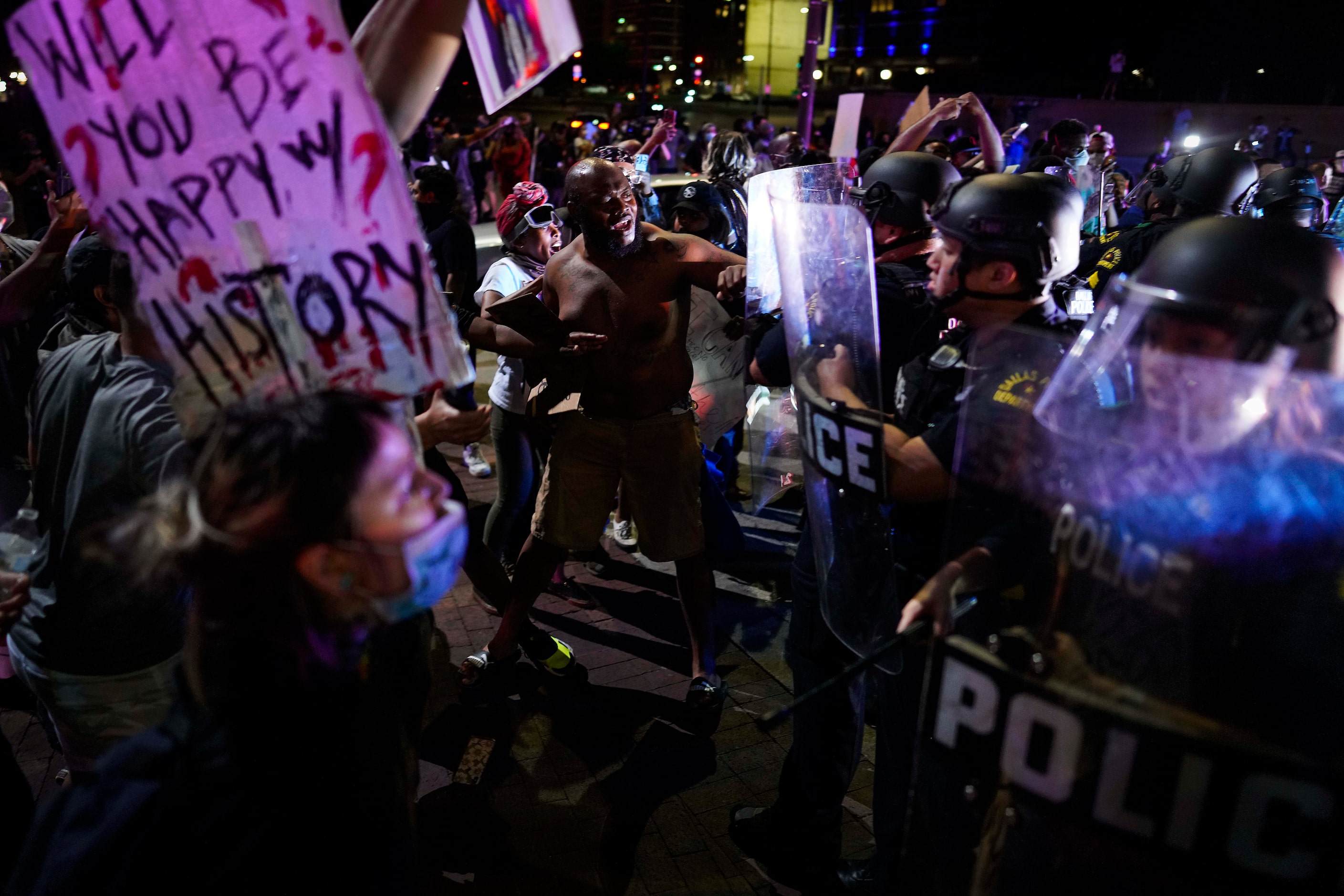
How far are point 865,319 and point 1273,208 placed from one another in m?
5.23

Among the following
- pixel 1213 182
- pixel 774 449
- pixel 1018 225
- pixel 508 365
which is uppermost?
pixel 1018 225

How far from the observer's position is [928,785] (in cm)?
172

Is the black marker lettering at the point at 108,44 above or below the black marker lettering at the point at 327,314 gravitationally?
above

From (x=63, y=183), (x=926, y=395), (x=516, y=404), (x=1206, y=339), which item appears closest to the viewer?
(x=1206, y=339)

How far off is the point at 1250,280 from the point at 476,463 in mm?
5742

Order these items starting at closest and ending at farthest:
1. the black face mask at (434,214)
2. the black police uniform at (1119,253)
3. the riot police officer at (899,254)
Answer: the riot police officer at (899,254) → the black police uniform at (1119,253) → the black face mask at (434,214)

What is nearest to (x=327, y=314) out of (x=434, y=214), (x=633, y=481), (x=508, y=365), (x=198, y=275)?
(x=198, y=275)

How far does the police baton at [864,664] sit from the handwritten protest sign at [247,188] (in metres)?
0.91

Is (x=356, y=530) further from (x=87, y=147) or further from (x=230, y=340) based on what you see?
(x=87, y=147)

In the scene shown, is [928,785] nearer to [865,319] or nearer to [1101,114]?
[865,319]

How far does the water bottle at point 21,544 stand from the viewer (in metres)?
2.33

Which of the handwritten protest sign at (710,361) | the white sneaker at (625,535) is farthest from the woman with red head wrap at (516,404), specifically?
the handwritten protest sign at (710,361)

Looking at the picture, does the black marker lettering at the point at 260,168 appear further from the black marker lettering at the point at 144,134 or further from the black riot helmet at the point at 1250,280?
the black riot helmet at the point at 1250,280

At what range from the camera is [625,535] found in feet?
18.8
